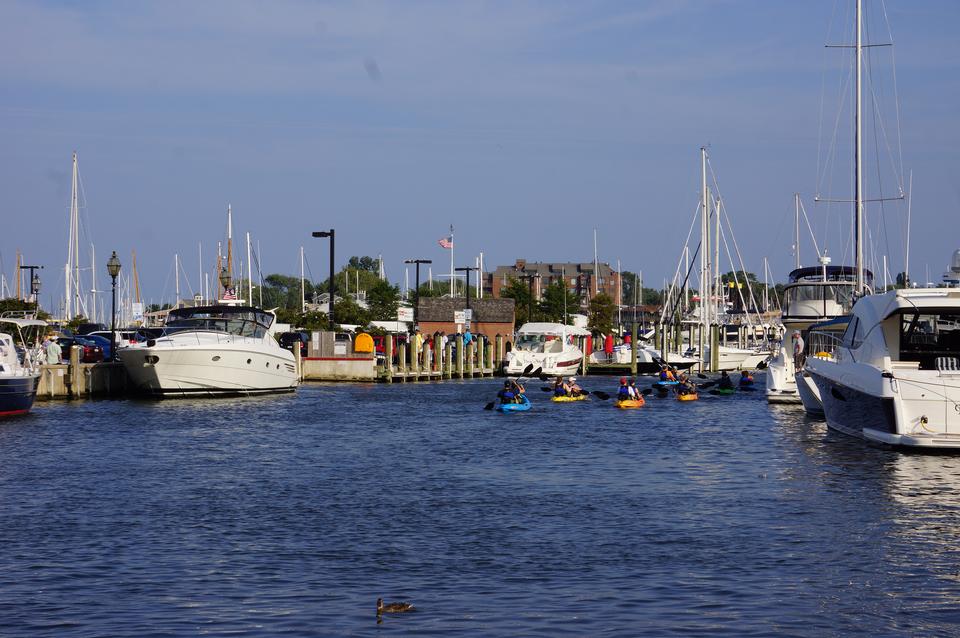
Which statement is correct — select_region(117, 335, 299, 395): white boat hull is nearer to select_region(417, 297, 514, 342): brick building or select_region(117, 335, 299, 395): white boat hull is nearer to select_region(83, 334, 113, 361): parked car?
select_region(83, 334, 113, 361): parked car

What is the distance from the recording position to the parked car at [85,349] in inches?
2152

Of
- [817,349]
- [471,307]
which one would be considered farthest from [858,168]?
[471,307]

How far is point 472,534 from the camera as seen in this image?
18688 mm

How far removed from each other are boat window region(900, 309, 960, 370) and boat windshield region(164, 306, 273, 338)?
88.7ft

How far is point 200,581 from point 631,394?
108ft

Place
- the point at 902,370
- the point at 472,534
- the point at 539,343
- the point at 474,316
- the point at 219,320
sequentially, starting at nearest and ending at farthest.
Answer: the point at 472,534 → the point at 902,370 → the point at 219,320 → the point at 539,343 → the point at 474,316

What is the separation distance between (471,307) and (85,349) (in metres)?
40.0

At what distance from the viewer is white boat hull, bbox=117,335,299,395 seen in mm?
43531

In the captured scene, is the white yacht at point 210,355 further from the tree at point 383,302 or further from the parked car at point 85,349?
the tree at point 383,302

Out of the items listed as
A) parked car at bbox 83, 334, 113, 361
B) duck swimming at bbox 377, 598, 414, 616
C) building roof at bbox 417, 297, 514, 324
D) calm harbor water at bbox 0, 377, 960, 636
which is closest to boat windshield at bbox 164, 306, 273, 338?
calm harbor water at bbox 0, 377, 960, 636

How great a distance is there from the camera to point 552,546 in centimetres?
1769

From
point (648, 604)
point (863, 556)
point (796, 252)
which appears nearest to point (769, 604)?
point (648, 604)

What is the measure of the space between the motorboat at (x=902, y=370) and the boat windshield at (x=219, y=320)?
24008 mm

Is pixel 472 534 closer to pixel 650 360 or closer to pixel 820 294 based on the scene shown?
pixel 820 294
